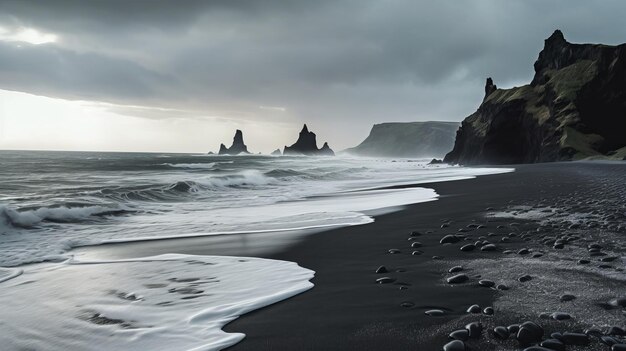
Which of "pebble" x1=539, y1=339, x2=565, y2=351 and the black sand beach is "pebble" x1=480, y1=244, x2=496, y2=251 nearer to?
the black sand beach

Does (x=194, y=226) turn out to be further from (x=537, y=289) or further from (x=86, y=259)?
(x=537, y=289)

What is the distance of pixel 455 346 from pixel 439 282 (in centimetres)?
165

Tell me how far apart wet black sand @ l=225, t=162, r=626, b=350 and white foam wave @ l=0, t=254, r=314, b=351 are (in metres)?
0.35

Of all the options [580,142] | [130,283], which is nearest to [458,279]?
[130,283]

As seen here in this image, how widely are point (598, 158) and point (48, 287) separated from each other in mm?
51701

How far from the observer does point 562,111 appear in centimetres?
5266

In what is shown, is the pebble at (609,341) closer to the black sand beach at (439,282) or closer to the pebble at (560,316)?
the black sand beach at (439,282)

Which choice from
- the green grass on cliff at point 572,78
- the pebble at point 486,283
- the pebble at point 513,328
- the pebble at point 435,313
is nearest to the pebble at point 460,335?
the pebble at point 513,328

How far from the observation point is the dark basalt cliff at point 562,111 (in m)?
48.7

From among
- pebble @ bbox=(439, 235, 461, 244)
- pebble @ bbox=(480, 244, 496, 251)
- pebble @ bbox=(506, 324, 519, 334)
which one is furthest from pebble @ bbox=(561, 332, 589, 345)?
pebble @ bbox=(439, 235, 461, 244)

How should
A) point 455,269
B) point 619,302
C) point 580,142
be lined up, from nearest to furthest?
point 619,302
point 455,269
point 580,142

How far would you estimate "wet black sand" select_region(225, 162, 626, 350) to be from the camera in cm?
300

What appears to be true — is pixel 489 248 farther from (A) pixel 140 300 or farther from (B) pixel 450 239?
(A) pixel 140 300

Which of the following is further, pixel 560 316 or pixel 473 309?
pixel 473 309
